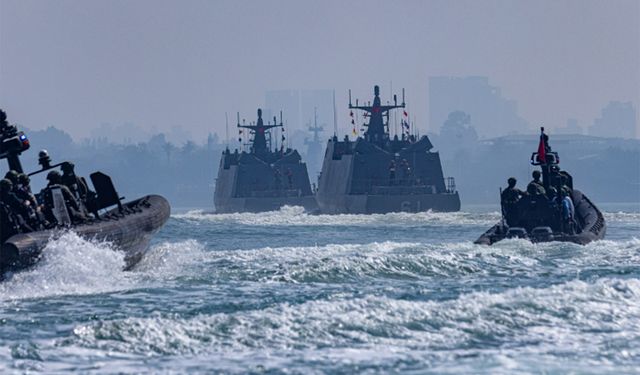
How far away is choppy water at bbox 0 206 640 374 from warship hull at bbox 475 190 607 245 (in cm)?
123

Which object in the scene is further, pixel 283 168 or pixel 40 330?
pixel 283 168

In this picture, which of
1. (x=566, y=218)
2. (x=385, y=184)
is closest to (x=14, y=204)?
(x=566, y=218)

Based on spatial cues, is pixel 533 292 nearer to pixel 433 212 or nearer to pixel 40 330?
pixel 40 330

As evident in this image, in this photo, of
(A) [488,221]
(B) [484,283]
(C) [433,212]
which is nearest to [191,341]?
(B) [484,283]

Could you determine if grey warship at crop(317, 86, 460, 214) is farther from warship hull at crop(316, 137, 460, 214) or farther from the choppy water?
the choppy water

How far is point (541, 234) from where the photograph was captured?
31531mm

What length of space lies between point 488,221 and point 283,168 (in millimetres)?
44734

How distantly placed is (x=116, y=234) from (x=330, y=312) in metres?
8.59

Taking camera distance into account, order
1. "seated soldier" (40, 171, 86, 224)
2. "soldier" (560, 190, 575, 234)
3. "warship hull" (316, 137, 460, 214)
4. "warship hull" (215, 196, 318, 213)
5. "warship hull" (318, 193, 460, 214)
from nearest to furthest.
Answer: "seated soldier" (40, 171, 86, 224), "soldier" (560, 190, 575, 234), "warship hull" (318, 193, 460, 214), "warship hull" (316, 137, 460, 214), "warship hull" (215, 196, 318, 213)

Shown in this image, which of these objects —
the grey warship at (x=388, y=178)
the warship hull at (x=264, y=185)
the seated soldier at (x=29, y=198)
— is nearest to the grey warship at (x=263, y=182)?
the warship hull at (x=264, y=185)

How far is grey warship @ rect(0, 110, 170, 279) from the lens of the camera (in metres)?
22.1

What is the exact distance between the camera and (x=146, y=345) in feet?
55.0

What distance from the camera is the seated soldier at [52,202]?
83.4 ft

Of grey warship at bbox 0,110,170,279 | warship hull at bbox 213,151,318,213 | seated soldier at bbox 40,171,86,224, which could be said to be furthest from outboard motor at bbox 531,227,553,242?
warship hull at bbox 213,151,318,213
